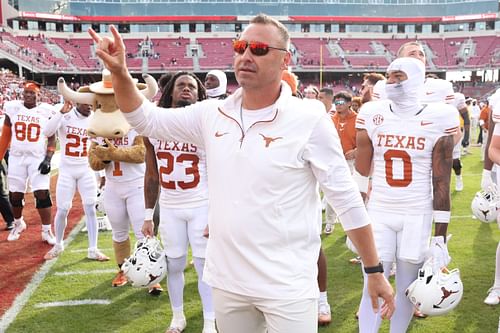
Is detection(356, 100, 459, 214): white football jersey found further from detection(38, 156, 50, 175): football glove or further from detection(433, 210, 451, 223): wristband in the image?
detection(38, 156, 50, 175): football glove

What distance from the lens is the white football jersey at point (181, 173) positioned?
12.2 feet

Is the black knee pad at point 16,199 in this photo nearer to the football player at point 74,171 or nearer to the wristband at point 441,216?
the football player at point 74,171

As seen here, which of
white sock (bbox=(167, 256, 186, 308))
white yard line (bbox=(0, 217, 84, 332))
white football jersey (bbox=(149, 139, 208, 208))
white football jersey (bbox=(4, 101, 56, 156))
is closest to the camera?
white football jersey (bbox=(149, 139, 208, 208))

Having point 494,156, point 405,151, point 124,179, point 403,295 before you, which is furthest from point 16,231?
point 494,156

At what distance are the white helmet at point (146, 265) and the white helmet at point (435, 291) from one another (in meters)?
1.76

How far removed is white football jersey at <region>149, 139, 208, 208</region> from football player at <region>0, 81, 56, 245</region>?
10.1 feet

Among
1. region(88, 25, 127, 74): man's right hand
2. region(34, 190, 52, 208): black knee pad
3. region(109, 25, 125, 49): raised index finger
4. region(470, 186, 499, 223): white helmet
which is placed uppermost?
region(109, 25, 125, 49): raised index finger

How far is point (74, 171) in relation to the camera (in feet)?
18.8

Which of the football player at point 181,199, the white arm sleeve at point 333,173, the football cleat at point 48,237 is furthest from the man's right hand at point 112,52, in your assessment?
the football cleat at point 48,237

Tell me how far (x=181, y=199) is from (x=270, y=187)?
6.10 ft

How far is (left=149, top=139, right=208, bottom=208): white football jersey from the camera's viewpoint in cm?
372

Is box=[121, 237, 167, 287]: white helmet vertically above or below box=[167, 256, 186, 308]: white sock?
above

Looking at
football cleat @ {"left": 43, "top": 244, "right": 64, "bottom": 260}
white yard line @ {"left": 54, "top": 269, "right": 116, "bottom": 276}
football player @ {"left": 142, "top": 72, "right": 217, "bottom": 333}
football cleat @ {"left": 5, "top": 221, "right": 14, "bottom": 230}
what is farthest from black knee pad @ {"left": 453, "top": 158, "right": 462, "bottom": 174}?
football cleat @ {"left": 5, "top": 221, "right": 14, "bottom": 230}

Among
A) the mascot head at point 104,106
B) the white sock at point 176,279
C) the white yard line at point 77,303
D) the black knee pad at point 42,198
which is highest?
the mascot head at point 104,106
